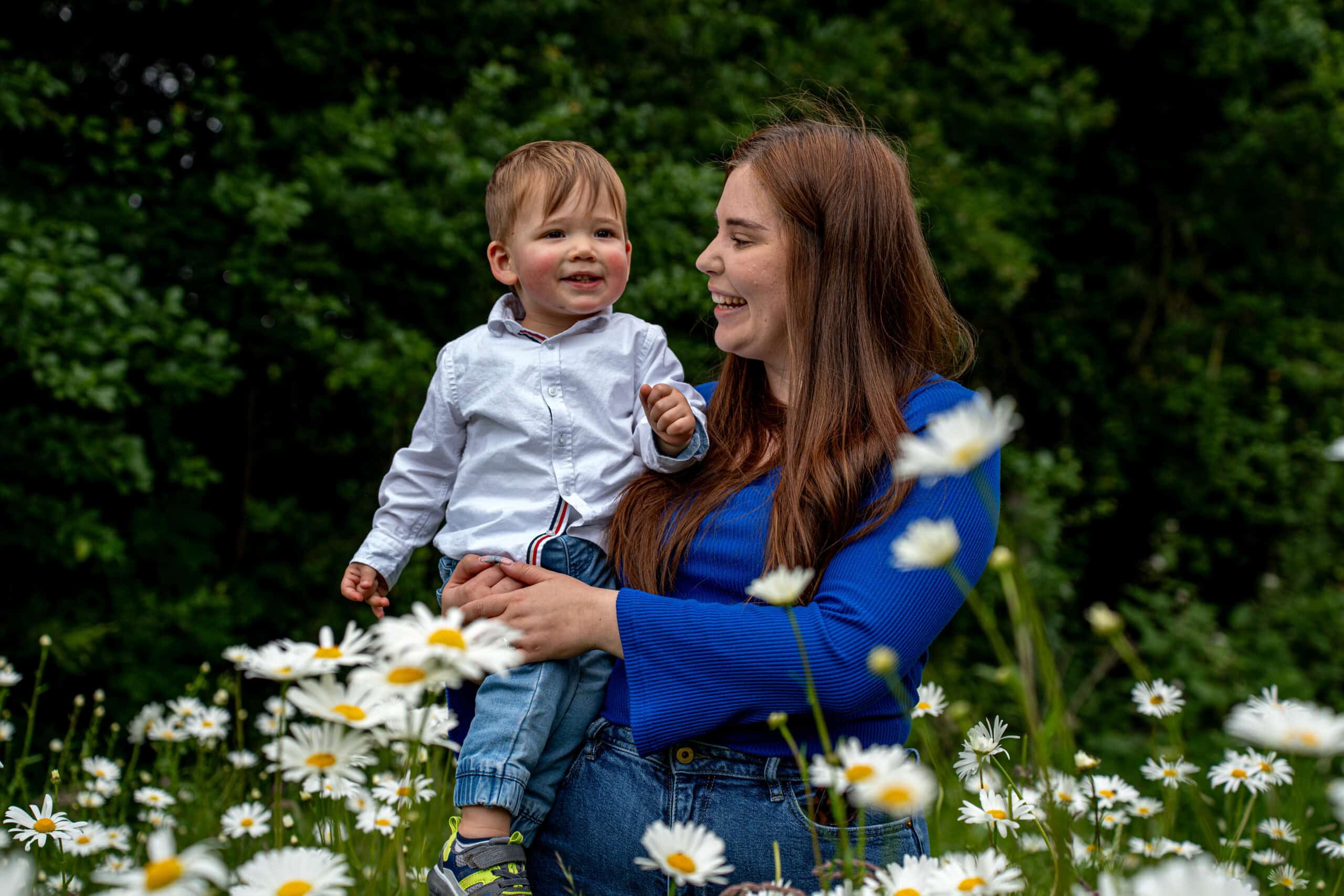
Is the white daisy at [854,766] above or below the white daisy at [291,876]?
above

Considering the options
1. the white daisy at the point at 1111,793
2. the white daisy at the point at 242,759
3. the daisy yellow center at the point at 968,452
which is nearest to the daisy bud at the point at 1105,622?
the daisy yellow center at the point at 968,452

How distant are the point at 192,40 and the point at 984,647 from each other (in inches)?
160

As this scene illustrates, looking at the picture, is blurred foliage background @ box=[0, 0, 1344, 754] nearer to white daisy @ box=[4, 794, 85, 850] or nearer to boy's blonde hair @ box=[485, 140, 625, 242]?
boy's blonde hair @ box=[485, 140, 625, 242]

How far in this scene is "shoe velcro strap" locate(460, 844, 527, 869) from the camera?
1515mm

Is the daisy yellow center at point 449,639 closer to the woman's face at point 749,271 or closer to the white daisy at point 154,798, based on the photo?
the woman's face at point 749,271

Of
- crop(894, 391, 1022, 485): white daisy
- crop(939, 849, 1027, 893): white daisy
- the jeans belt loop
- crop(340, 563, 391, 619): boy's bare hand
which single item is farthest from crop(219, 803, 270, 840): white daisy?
crop(894, 391, 1022, 485): white daisy

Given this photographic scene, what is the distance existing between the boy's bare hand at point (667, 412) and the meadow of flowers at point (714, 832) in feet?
0.97

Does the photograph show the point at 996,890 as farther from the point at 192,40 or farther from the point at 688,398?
the point at 192,40

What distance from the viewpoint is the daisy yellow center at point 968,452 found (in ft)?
2.81

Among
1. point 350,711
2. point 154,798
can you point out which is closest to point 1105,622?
point 350,711

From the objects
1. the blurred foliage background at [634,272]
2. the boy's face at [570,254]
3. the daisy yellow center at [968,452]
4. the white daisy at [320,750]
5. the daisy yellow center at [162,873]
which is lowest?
the daisy yellow center at [162,873]

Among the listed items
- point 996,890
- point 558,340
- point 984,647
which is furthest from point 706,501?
point 984,647

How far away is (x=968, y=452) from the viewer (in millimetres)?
858

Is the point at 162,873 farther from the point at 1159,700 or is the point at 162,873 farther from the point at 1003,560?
the point at 1159,700
